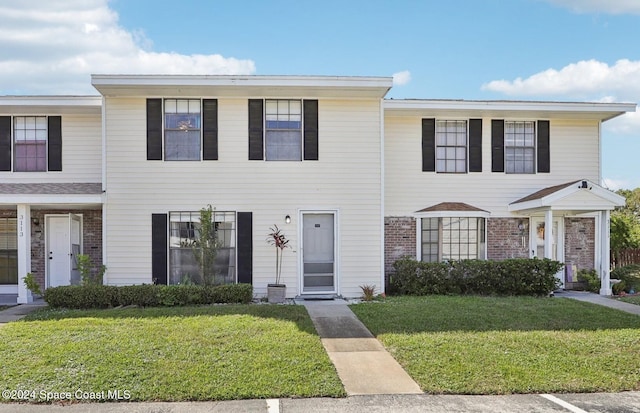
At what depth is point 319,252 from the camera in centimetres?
1244

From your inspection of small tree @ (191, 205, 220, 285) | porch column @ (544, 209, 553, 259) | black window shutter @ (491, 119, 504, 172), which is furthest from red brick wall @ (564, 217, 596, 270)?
small tree @ (191, 205, 220, 285)

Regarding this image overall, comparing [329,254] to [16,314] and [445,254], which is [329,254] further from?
[16,314]

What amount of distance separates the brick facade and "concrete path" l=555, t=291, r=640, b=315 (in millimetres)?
11757

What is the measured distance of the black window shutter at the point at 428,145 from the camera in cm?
1350

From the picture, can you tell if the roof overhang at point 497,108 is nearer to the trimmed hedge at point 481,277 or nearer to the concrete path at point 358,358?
the trimmed hedge at point 481,277

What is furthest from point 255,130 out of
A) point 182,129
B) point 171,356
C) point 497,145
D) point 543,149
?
point 543,149

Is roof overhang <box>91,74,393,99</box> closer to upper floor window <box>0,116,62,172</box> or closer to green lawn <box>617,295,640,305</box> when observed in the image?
upper floor window <box>0,116,62,172</box>

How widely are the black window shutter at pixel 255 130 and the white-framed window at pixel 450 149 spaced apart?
15.9 feet

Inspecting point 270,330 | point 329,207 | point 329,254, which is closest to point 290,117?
point 329,207

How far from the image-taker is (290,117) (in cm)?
1240

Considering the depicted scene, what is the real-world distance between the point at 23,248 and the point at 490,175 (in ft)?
38.6

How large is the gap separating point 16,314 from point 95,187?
346 centimetres

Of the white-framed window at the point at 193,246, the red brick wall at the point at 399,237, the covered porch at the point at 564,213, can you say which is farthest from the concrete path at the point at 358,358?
the covered porch at the point at 564,213

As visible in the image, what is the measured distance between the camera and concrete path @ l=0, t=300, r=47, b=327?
31.3 feet
